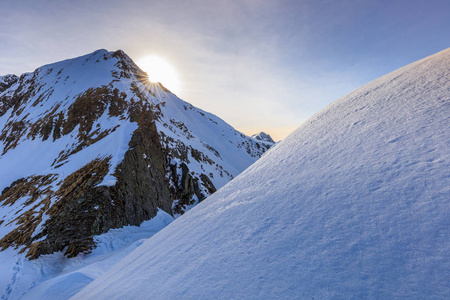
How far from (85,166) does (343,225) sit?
18.7 m

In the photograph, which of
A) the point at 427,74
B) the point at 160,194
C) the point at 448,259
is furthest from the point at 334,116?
the point at 160,194

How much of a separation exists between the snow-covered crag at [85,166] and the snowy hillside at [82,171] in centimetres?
7

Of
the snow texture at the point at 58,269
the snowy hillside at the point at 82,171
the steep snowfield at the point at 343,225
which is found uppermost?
the snowy hillside at the point at 82,171

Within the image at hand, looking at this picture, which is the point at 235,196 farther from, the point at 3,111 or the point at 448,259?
the point at 3,111

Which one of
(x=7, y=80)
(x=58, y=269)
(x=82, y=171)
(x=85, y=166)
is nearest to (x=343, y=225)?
(x=58, y=269)

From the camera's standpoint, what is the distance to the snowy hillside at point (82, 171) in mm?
11984

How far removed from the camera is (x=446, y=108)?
11.7 ft

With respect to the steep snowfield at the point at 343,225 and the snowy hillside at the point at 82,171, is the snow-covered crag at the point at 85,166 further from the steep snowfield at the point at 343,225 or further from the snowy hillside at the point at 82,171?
the steep snowfield at the point at 343,225

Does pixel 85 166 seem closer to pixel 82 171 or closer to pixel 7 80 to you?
pixel 82 171

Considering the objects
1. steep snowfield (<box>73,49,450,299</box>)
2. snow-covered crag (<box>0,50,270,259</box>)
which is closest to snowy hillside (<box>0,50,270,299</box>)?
snow-covered crag (<box>0,50,270,259</box>)

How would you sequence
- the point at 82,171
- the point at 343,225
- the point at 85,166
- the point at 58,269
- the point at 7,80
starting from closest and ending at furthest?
the point at 343,225
the point at 58,269
the point at 82,171
the point at 85,166
the point at 7,80

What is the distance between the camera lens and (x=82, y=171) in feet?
52.0

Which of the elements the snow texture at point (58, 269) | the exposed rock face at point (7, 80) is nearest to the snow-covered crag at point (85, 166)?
the snow texture at point (58, 269)

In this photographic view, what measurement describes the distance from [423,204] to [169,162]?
74.9 feet
